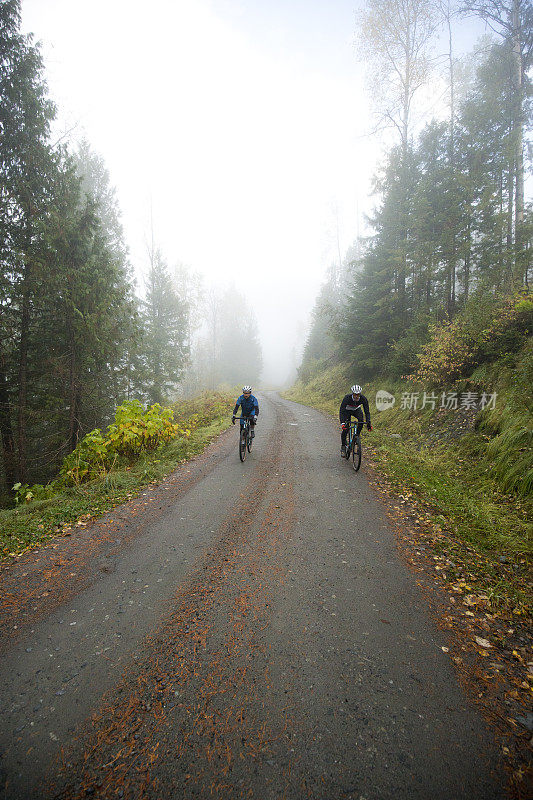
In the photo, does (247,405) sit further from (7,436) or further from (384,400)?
(7,436)

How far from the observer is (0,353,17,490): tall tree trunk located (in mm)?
9602

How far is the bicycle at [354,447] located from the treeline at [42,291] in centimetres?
845

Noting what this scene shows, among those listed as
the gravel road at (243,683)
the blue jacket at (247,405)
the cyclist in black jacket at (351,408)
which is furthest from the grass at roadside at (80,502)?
the cyclist in black jacket at (351,408)

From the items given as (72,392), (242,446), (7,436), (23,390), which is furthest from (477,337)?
(7,436)

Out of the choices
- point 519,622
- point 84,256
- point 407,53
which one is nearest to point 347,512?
point 519,622

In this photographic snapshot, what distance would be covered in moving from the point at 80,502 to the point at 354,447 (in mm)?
6247

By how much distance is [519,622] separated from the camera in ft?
10.9

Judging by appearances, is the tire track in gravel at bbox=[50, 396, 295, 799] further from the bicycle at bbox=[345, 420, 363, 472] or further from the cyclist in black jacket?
the cyclist in black jacket

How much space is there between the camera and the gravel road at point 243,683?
208cm

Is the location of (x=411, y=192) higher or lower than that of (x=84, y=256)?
higher

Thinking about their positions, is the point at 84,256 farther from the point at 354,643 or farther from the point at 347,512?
the point at 354,643

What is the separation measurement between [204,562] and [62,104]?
14296 mm

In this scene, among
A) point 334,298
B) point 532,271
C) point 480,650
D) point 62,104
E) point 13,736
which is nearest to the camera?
point 13,736

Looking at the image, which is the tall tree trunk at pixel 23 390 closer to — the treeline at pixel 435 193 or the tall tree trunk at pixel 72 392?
the tall tree trunk at pixel 72 392
